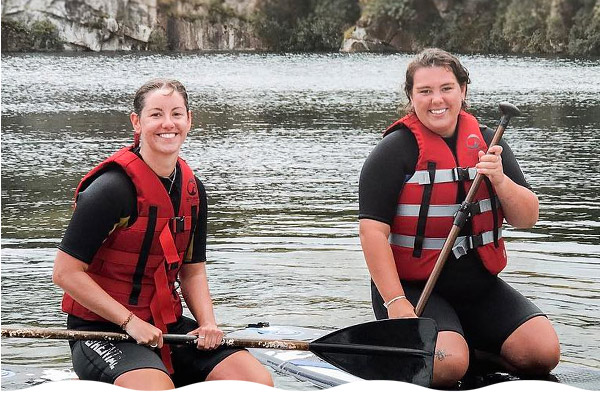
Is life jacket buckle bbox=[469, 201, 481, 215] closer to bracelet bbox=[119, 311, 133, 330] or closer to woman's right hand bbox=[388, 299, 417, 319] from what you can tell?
woman's right hand bbox=[388, 299, 417, 319]

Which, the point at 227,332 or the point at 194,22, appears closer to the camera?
the point at 227,332

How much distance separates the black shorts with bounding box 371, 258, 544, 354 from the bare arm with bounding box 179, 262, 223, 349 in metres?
0.80

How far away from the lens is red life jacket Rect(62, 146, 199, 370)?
390cm

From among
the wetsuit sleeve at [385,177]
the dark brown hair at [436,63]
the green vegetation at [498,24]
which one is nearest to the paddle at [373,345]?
the wetsuit sleeve at [385,177]

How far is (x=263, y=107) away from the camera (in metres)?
26.6

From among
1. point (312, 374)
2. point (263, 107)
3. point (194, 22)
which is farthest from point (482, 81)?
point (194, 22)

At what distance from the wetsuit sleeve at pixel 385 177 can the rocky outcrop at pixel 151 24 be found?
7331 cm

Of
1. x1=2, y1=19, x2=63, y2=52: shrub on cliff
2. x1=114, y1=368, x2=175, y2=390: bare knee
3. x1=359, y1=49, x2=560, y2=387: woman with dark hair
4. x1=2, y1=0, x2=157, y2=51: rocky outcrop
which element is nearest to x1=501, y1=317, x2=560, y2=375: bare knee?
x1=359, y1=49, x2=560, y2=387: woman with dark hair

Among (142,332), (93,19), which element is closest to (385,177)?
(142,332)

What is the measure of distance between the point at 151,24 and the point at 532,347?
7892cm

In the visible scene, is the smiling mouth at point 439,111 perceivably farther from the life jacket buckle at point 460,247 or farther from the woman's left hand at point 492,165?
the life jacket buckle at point 460,247

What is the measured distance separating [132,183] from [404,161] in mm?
1122

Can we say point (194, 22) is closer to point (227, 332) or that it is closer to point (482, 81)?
point (482, 81)

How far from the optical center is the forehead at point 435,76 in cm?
429
